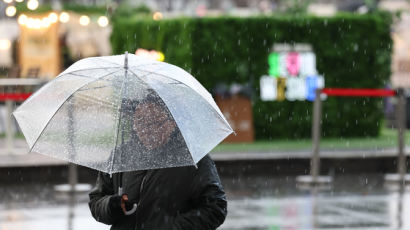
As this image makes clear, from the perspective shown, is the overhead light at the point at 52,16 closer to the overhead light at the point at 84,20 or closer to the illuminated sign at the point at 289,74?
the overhead light at the point at 84,20

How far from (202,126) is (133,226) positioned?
1.96 ft

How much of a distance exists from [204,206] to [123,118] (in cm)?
53

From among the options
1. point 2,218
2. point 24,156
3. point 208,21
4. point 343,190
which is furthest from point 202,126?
point 208,21

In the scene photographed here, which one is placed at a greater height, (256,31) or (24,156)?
→ (256,31)

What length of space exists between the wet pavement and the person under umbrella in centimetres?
501

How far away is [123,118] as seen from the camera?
4.27 m

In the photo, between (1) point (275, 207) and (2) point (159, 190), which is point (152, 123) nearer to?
(2) point (159, 190)

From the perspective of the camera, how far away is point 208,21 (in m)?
18.0

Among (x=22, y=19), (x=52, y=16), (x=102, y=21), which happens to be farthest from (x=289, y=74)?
(x=102, y=21)

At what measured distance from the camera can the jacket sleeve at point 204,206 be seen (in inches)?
166

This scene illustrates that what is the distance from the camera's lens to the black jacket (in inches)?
166

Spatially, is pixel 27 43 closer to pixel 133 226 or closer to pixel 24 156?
pixel 24 156

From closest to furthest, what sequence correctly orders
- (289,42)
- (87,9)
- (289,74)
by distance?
(289,74)
(289,42)
(87,9)

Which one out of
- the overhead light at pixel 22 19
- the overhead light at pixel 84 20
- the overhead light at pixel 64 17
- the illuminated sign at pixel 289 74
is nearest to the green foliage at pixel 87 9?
the overhead light at pixel 84 20
